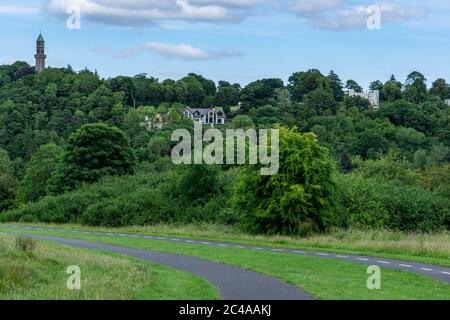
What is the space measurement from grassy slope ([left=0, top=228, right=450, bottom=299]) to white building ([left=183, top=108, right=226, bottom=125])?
384ft

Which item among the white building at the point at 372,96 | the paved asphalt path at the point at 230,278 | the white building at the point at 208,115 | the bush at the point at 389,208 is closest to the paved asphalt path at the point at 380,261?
the paved asphalt path at the point at 230,278

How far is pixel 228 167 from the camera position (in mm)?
64750

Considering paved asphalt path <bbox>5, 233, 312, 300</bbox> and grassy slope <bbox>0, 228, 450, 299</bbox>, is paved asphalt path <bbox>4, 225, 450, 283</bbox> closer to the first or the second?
grassy slope <bbox>0, 228, 450, 299</bbox>

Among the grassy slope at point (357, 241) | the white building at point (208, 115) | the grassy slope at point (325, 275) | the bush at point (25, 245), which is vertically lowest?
the grassy slope at point (357, 241)

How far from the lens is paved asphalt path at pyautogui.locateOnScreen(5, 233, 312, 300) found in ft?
57.4

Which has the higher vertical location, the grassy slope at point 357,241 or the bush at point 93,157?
the bush at point 93,157

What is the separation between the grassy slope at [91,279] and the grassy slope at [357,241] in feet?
33.4

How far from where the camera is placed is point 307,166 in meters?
40.7

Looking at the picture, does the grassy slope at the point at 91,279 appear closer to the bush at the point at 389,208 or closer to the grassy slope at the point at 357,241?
the grassy slope at the point at 357,241

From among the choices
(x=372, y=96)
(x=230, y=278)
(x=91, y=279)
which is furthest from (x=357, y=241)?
(x=372, y=96)

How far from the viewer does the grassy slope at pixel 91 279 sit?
1698cm

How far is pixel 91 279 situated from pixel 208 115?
13268 cm
